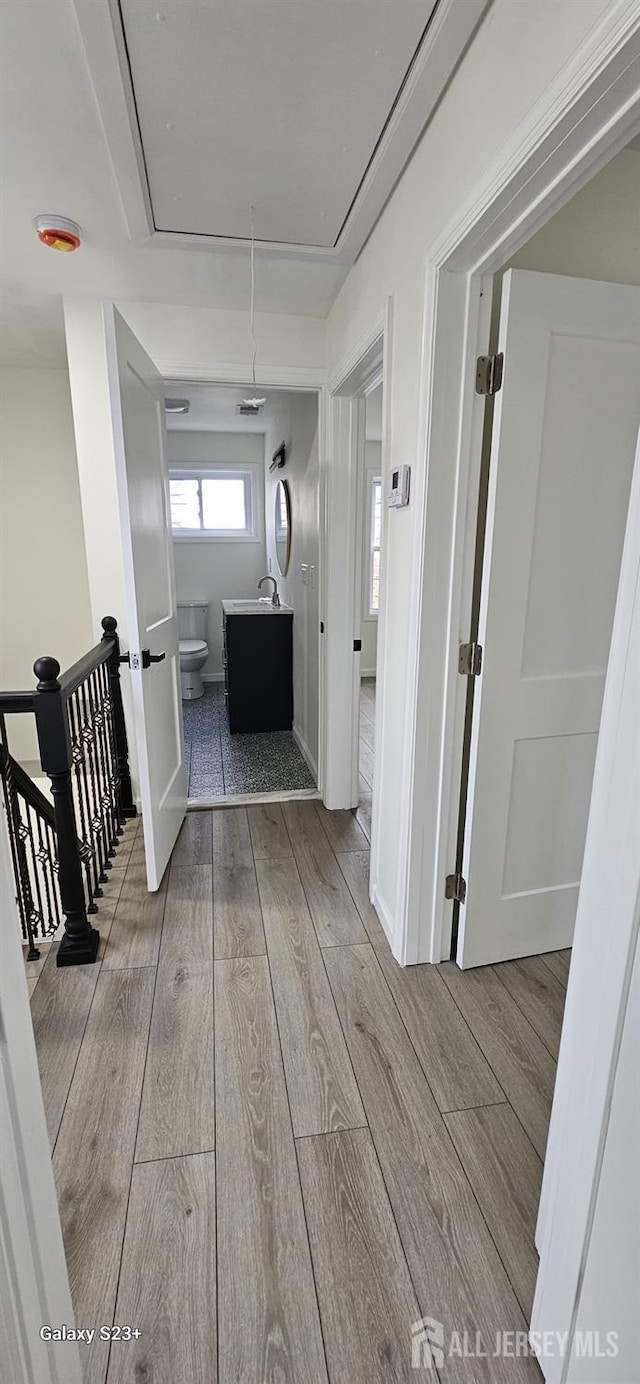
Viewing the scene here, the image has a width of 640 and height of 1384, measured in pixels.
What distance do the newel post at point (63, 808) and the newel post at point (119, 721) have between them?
33.1 inches

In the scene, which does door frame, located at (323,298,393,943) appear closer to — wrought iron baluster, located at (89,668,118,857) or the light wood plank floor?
the light wood plank floor

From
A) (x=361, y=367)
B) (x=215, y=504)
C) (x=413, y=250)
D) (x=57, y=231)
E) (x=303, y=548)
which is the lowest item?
(x=303, y=548)

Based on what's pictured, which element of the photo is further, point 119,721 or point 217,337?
point 119,721

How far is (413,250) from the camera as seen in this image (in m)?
1.59

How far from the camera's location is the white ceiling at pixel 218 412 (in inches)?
160

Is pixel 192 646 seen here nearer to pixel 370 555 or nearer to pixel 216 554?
pixel 216 554

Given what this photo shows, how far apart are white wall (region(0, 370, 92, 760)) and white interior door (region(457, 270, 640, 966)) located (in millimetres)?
2492

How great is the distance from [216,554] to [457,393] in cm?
457

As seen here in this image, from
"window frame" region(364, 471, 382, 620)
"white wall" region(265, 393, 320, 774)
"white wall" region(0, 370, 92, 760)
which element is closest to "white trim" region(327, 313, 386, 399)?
"white wall" region(265, 393, 320, 774)

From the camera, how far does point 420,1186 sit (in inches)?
50.0

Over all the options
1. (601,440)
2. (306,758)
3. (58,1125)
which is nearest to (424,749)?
(601,440)

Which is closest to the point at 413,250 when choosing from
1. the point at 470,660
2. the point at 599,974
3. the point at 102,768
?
the point at 470,660

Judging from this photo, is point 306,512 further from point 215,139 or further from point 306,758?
point 215,139

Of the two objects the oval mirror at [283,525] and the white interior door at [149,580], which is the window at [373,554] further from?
the white interior door at [149,580]
